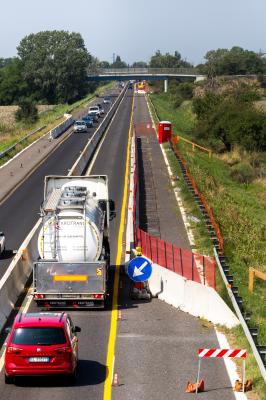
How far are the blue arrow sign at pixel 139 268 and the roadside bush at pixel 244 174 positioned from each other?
118ft

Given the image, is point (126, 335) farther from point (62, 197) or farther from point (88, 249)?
point (62, 197)

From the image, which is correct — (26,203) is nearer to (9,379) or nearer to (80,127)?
(9,379)

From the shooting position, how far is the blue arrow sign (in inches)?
878

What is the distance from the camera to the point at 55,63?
536ft

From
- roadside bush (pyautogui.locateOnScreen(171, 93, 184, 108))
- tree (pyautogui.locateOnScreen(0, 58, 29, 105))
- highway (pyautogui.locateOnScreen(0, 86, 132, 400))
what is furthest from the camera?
tree (pyautogui.locateOnScreen(0, 58, 29, 105))

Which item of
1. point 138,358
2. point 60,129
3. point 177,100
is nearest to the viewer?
point 138,358

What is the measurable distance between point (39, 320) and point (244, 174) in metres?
44.0

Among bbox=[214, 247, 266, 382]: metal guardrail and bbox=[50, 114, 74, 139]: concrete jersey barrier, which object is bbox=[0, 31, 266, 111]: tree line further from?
bbox=[214, 247, 266, 382]: metal guardrail

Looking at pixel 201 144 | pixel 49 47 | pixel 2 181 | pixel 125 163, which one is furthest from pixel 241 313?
pixel 49 47

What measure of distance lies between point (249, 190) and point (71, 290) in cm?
3396

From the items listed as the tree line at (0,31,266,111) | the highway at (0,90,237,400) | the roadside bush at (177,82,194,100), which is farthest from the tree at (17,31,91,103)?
the highway at (0,90,237,400)

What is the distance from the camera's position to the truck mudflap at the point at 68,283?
73.3 ft

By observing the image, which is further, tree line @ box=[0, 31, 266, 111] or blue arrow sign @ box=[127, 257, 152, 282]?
tree line @ box=[0, 31, 266, 111]

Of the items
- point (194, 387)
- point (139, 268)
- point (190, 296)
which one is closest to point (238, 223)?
point (190, 296)
